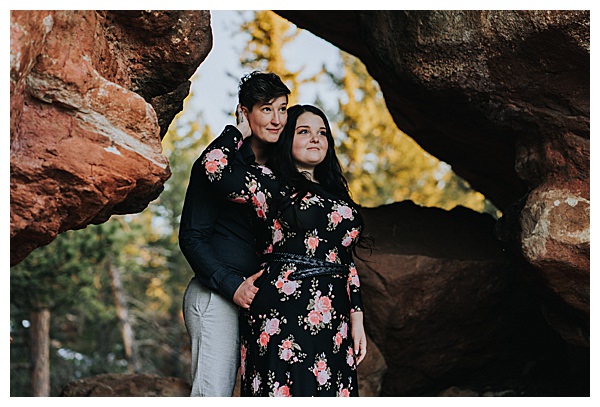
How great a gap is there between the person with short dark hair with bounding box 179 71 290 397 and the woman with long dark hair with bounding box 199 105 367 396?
0.06m

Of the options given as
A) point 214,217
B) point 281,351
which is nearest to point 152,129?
point 214,217

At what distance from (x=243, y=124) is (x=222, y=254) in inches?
24.9

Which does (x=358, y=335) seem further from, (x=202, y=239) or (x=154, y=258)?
(x=154, y=258)

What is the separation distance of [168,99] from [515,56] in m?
1.85

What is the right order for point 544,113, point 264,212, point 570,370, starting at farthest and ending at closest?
1. point 570,370
2. point 544,113
3. point 264,212

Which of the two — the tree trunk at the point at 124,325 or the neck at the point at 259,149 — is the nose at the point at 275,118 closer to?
the neck at the point at 259,149

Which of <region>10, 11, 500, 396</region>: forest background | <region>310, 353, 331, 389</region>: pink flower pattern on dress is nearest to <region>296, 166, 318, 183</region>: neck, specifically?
<region>310, 353, 331, 389</region>: pink flower pattern on dress

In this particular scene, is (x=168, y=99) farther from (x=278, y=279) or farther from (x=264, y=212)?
(x=278, y=279)

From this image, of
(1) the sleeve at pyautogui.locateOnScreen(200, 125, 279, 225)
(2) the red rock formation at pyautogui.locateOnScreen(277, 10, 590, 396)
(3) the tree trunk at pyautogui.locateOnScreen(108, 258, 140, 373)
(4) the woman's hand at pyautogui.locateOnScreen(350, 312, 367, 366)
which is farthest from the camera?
(3) the tree trunk at pyautogui.locateOnScreen(108, 258, 140, 373)

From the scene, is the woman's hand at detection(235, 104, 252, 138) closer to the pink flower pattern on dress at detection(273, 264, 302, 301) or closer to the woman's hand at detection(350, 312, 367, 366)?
the pink flower pattern on dress at detection(273, 264, 302, 301)

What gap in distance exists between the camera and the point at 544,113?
13.5 ft

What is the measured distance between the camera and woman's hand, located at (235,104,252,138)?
3.66 m

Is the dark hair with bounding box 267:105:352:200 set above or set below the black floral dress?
above

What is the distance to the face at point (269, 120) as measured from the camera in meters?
3.65
